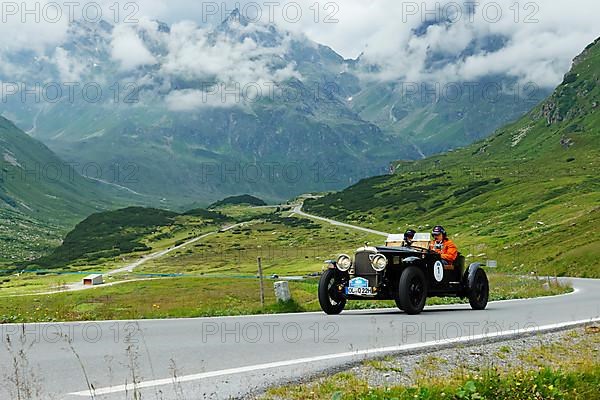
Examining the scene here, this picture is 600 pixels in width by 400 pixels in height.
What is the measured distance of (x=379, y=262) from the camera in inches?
755

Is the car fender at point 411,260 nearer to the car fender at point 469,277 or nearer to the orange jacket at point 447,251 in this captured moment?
the orange jacket at point 447,251

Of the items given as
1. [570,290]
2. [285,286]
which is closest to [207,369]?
[285,286]

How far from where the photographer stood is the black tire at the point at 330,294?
65.8 ft

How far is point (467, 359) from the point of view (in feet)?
40.7

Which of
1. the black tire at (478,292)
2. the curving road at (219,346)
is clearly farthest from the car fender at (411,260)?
the black tire at (478,292)

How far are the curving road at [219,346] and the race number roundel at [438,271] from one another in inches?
43.1

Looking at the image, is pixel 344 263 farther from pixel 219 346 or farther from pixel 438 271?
pixel 219 346

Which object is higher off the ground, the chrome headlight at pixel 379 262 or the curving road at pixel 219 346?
the chrome headlight at pixel 379 262

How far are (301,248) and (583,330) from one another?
15655cm

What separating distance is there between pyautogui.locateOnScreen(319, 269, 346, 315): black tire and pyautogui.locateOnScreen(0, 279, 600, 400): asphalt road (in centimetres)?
42

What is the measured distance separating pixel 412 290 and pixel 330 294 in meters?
2.45

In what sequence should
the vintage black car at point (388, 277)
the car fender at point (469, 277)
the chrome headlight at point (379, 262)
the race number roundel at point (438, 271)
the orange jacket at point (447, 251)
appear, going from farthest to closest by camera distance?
the car fender at point (469, 277) < the orange jacket at point (447, 251) < the race number roundel at point (438, 271) < the vintage black car at point (388, 277) < the chrome headlight at point (379, 262)

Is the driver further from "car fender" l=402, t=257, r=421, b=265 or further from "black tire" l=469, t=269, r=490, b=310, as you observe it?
"black tire" l=469, t=269, r=490, b=310

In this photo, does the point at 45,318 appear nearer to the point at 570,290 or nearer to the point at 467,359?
the point at 467,359
